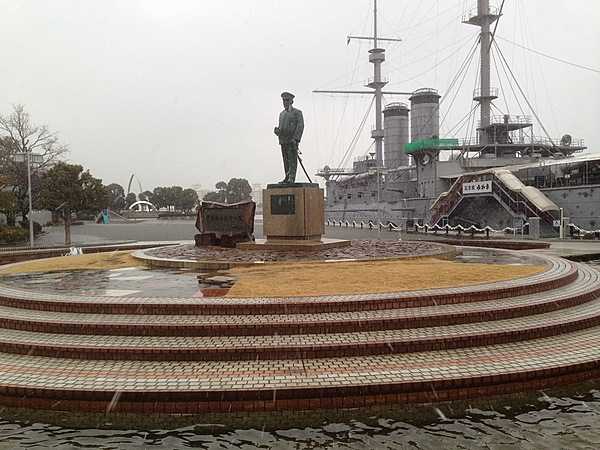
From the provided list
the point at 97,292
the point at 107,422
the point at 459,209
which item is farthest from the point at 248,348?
the point at 459,209

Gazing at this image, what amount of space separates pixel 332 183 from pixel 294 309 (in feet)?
218

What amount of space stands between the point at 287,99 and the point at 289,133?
1085 millimetres

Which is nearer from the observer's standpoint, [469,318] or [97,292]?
[469,318]

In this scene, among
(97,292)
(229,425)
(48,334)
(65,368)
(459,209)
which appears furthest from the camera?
(459,209)

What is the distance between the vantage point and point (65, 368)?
5.93 metres

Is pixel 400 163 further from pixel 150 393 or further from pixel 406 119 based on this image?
pixel 150 393

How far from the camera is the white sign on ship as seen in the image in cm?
3516

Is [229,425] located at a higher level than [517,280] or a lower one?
lower

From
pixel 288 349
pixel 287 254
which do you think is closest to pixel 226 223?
pixel 287 254

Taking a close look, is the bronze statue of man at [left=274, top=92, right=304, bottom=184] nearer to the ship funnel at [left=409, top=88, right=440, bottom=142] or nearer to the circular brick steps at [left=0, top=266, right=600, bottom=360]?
the circular brick steps at [left=0, top=266, right=600, bottom=360]

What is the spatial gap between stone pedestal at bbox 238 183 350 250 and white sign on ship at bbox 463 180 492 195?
76.5ft

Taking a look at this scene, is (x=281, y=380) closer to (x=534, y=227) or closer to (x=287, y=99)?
(x=287, y=99)

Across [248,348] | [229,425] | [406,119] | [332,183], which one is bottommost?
[229,425]

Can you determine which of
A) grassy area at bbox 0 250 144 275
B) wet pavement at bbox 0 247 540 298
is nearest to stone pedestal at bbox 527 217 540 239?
wet pavement at bbox 0 247 540 298
